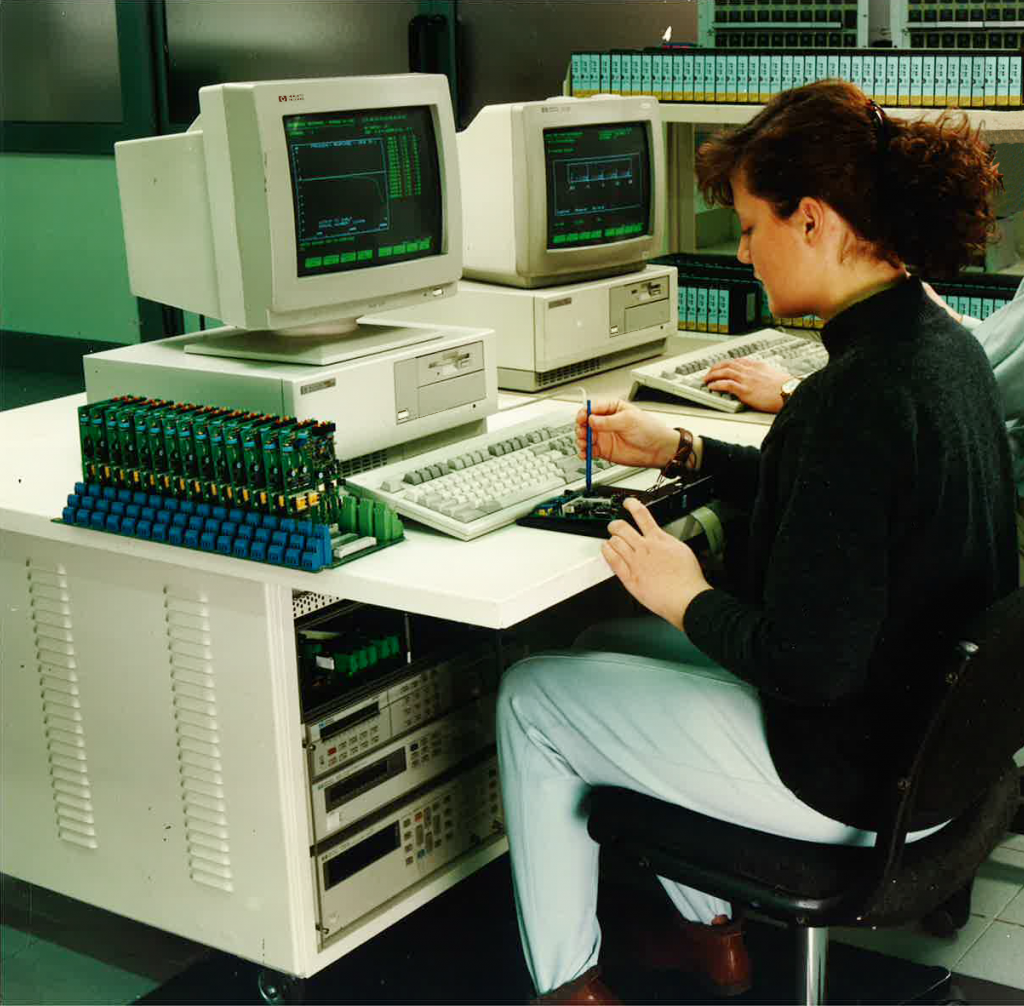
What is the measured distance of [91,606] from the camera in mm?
2025

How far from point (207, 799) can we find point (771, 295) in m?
1.03

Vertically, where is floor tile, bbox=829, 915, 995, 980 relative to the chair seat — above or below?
below

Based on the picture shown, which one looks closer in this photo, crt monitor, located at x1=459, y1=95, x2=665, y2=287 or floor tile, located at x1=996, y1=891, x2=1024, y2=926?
floor tile, located at x1=996, y1=891, x2=1024, y2=926

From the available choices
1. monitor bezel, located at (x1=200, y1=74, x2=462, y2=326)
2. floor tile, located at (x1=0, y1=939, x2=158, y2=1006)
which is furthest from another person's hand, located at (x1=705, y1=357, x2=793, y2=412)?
floor tile, located at (x1=0, y1=939, x2=158, y2=1006)

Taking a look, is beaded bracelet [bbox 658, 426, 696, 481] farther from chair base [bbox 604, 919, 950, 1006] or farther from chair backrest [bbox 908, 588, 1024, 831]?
chair base [bbox 604, 919, 950, 1006]

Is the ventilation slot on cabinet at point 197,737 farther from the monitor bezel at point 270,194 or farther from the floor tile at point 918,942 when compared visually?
the floor tile at point 918,942

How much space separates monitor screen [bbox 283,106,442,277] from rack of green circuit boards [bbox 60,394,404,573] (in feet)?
0.95

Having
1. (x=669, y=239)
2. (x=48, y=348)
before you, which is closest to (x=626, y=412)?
(x=669, y=239)

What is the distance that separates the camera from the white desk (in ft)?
5.80

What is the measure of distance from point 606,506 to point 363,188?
607mm

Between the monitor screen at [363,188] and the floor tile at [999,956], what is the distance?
1380 mm

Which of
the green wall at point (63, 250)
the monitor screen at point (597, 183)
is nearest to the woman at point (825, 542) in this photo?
the monitor screen at point (597, 183)

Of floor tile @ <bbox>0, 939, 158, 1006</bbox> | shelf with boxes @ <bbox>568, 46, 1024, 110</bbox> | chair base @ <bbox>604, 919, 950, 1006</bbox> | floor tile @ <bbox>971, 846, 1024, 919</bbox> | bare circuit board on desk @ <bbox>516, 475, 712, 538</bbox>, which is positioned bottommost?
floor tile @ <bbox>971, 846, 1024, 919</bbox>

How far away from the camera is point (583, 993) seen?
1835 mm
